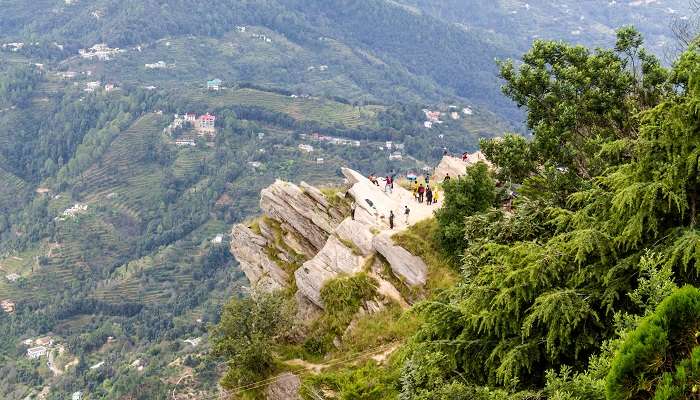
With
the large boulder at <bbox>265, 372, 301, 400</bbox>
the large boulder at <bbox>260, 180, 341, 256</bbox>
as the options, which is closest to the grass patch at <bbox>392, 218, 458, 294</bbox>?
the large boulder at <bbox>260, 180, 341, 256</bbox>

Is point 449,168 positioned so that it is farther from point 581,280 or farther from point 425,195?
point 581,280

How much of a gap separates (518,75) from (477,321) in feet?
63.4

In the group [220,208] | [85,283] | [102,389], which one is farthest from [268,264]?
[220,208]

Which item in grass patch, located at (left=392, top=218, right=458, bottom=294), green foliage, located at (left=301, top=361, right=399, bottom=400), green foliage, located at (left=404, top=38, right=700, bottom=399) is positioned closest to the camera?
green foliage, located at (left=404, top=38, right=700, bottom=399)

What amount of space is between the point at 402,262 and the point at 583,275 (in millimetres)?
19892

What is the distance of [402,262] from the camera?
119 ft

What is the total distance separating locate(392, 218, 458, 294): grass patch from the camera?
114 ft

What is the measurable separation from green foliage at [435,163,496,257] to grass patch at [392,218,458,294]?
854mm

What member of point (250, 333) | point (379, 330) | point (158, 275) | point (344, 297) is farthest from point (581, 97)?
point (158, 275)

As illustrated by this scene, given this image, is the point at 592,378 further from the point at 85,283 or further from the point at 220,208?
the point at 220,208

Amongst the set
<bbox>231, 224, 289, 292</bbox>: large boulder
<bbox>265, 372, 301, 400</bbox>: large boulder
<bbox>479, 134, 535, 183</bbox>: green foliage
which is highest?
<bbox>479, 134, 535, 183</bbox>: green foliage

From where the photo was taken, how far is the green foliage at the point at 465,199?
112 ft

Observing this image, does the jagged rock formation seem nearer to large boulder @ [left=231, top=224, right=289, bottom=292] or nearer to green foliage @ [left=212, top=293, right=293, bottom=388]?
large boulder @ [left=231, top=224, right=289, bottom=292]

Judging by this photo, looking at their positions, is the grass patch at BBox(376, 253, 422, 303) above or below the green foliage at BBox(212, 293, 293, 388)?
above
